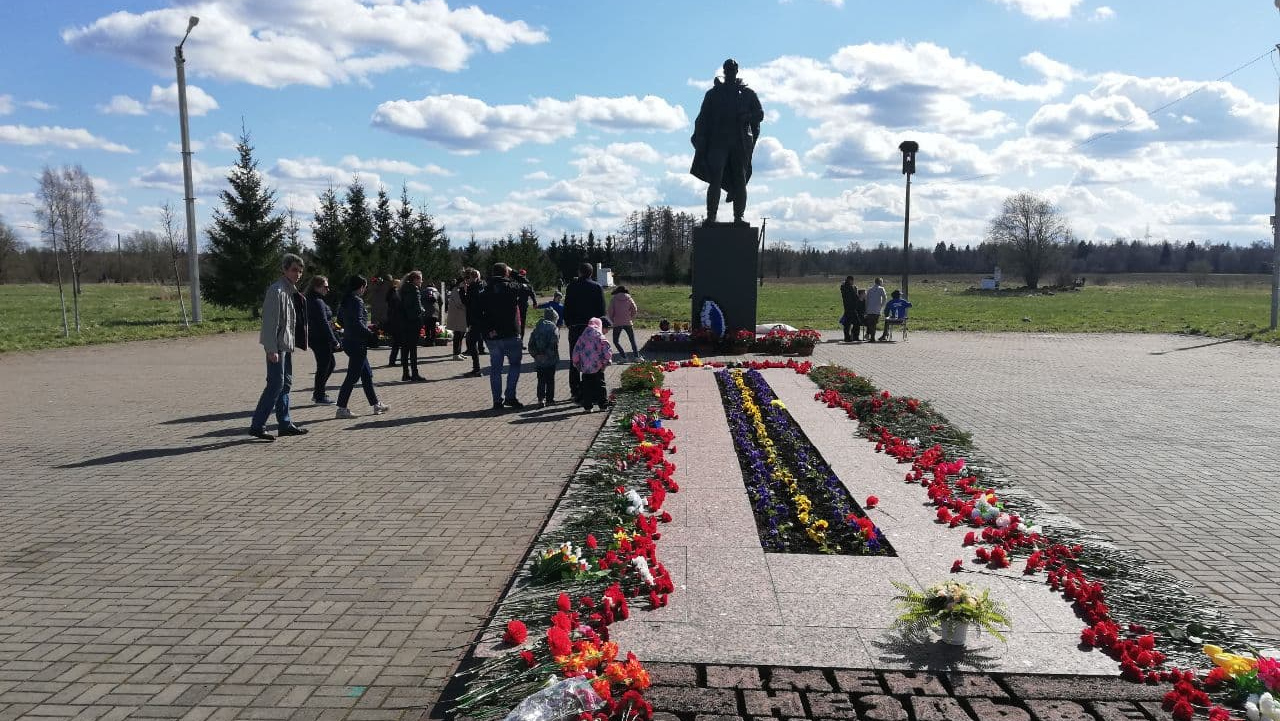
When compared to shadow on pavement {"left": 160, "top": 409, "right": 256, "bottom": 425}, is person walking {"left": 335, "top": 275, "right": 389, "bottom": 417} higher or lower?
higher

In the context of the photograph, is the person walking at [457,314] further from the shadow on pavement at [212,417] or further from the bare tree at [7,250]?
the bare tree at [7,250]

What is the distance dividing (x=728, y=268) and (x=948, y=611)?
13772 mm

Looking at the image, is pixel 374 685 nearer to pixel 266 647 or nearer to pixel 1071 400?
pixel 266 647

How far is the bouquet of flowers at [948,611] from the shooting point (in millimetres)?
3650

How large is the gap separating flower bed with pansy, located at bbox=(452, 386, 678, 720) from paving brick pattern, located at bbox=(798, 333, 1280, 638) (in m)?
2.95

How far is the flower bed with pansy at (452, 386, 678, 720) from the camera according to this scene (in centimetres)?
324

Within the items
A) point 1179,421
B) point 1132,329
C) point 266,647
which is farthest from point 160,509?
point 1132,329

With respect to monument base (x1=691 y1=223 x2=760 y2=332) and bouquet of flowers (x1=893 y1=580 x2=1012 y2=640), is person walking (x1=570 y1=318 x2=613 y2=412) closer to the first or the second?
bouquet of flowers (x1=893 y1=580 x2=1012 y2=640)

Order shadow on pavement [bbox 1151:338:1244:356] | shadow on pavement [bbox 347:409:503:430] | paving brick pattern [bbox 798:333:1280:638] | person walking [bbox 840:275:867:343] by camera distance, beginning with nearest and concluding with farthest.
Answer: paving brick pattern [bbox 798:333:1280:638] < shadow on pavement [bbox 347:409:503:430] < shadow on pavement [bbox 1151:338:1244:356] < person walking [bbox 840:275:867:343]

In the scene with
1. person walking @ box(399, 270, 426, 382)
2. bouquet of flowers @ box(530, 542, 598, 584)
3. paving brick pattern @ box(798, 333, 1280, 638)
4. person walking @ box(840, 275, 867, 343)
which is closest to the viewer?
bouquet of flowers @ box(530, 542, 598, 584)

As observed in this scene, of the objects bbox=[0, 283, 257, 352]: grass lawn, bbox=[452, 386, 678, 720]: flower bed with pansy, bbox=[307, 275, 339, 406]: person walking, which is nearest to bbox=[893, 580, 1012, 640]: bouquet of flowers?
bbox=[452, 386, 678, 720]: flower bed with pansy

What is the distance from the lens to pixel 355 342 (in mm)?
9922

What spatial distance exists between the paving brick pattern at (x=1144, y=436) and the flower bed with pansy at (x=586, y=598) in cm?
295

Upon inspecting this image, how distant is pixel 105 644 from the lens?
155 inches
